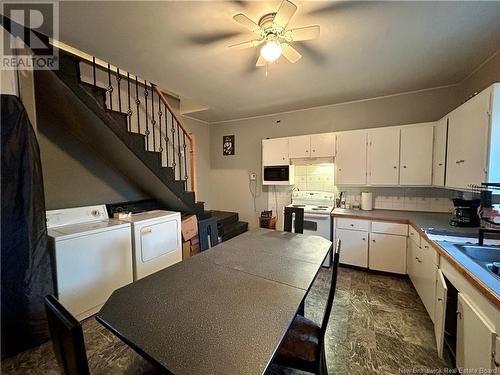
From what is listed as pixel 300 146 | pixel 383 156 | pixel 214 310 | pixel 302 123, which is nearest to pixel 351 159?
pixel 383 156

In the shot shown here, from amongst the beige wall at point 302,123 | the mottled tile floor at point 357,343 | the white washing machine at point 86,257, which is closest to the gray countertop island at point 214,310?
the mottled tile floor at point 357,343

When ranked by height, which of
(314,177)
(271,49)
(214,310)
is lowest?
(214,310)

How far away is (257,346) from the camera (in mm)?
846

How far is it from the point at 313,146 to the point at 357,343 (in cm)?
270

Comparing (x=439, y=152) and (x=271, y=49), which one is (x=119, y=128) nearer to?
(x=271, y=49)

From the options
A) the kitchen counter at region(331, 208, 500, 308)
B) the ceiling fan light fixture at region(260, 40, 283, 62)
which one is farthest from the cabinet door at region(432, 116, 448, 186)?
the ceiling fan light fixture at region(260, 40, 283, 62)

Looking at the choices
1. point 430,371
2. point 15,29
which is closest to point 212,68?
point 15,29

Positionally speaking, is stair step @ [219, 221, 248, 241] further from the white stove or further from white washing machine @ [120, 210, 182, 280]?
the white stove

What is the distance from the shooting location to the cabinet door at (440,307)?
1.61 m

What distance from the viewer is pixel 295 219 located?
9.34 ft

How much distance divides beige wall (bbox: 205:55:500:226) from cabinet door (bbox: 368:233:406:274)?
1786 mm

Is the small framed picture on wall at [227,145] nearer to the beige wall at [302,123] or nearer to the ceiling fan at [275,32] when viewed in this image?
the beige wall at [302,123]

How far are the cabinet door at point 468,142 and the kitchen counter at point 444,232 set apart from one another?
1.50 feet

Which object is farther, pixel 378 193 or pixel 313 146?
pixel 313 146
